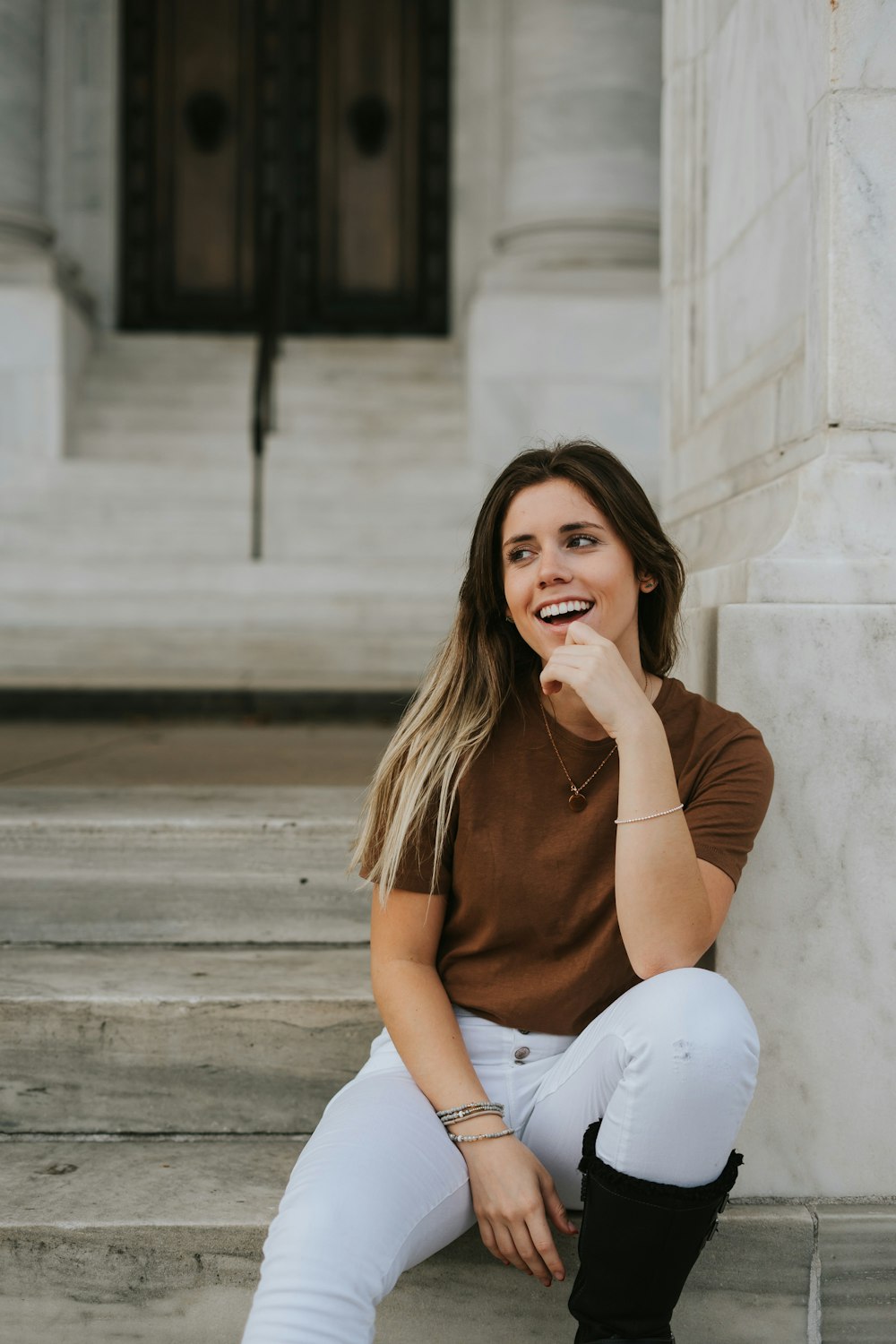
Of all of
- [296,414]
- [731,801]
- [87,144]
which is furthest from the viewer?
[87,144]

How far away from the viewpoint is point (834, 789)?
212 cm

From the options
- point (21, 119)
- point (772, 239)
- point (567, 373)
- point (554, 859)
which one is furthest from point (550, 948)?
point (21, 119)

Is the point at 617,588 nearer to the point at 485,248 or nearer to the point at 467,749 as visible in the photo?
the point at 467,749

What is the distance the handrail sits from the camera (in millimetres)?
6906

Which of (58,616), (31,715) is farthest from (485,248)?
(31,715)

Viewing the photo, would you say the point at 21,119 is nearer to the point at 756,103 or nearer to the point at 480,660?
the point at 756,103

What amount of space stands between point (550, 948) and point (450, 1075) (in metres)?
0.25

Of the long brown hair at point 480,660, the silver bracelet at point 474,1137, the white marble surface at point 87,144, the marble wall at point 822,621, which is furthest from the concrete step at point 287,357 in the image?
the silver bracelet at point 474,1137

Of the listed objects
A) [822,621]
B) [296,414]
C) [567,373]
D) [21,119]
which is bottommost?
[822,621]

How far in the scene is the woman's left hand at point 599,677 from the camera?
1.83 meters

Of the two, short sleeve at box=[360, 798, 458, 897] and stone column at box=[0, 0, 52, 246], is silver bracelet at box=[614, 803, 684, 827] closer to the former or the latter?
short sleeve at box=[360, 798, 458, 897]

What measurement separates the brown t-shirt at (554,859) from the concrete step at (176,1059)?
55 cm

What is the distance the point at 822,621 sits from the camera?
83.8 inches

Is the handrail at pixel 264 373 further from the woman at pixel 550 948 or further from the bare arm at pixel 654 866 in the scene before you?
the bare arm at pixel 654 866
